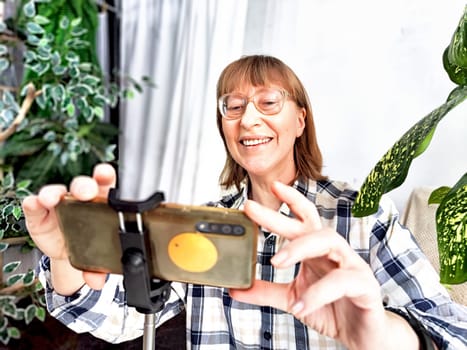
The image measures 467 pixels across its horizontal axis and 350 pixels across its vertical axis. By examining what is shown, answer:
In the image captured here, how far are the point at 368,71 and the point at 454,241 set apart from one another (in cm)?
124

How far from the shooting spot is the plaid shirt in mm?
590

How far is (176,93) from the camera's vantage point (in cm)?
176

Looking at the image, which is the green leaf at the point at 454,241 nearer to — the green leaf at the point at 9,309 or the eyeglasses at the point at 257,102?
the eyeglasses at the point at 257,102

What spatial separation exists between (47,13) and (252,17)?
693 mm

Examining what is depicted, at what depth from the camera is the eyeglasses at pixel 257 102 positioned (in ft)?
2.42

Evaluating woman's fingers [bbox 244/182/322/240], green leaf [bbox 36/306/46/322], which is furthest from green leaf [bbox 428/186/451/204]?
green leaf [bbox 36/306/46/322]

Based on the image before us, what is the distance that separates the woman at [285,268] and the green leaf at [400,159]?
0.05 m

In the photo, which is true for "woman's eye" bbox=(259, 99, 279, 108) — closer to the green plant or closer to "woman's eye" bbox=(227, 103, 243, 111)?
"woman's eye" bbox=(227, 103, 243, 111)

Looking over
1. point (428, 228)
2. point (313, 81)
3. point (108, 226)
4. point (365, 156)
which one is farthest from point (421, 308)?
point (313, 81)

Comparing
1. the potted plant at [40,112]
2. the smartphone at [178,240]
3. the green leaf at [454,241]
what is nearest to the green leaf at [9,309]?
the potted plant at [40,112]

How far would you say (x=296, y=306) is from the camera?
357mm

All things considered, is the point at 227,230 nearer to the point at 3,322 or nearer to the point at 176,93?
the point at 3,322

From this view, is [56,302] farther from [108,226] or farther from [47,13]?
[47,13]

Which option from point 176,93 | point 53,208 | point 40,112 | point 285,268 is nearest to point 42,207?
point 53,208
